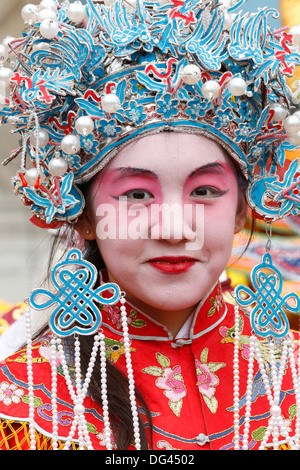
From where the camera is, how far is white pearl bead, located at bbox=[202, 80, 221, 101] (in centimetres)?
201

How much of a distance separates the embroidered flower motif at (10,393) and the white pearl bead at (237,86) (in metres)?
0.90

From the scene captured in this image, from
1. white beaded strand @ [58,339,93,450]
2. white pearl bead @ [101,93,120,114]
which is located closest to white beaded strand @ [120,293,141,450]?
white beaded strand @ [58,339,93,450]

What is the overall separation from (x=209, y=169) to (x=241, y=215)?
26 cm

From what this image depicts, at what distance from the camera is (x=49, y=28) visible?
2037mm

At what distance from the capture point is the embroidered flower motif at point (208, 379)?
207 centimetres

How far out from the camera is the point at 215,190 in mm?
2076

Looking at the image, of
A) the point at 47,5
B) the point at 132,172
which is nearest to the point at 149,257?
the point at 132,172

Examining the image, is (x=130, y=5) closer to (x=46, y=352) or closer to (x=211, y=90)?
(x=211, y=90)

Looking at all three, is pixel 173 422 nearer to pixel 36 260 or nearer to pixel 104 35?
pixel 104 35

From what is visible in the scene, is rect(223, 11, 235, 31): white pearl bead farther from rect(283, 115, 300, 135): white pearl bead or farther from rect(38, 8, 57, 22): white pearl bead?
rect(38, 8, 57, 22): white pearl bead

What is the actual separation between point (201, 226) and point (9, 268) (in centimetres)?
306

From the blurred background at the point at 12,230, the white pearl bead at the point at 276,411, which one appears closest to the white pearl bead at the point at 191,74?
the white pearl bead at the point at 276,411
